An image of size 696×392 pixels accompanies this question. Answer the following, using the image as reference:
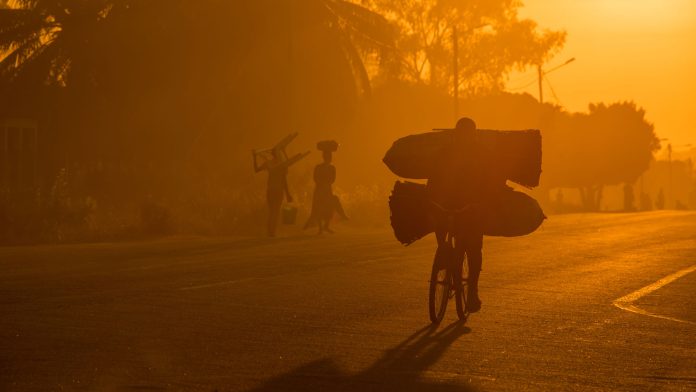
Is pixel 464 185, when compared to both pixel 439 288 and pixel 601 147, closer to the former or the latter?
pixel 439 288

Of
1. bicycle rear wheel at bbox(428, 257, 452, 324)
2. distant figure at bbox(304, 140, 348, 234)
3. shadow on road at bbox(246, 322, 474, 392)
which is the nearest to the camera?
shadow on road at bbox(246, 322, 474, 392)

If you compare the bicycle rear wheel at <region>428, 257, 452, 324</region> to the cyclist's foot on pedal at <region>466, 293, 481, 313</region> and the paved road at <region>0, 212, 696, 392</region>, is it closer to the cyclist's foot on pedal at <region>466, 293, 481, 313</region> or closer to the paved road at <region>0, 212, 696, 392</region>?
the paved road at <region>0, 212, 696, 392</region>

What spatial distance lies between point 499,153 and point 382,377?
3543 millimetres

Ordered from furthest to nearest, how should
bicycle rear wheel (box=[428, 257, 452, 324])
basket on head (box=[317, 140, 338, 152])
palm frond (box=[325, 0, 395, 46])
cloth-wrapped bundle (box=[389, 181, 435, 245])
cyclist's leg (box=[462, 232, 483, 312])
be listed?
palm frond (box=[325, 0, 395, 46])
basket on head (box=[317, 140, 338, 152])
cloth-wrapped bundle (box=[389, 181, 435, 245])
cyclist's leg (box=[462, 232, 483, 312])
bicycle rear wheel (box=[428, 257, 452, 324])

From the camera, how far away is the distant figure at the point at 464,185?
10859mm

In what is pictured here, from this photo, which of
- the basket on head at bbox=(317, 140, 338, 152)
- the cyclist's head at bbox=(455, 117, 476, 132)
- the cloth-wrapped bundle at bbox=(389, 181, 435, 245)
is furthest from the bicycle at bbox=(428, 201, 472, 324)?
the basket on head at bbox=(317, 140, 338, 152)

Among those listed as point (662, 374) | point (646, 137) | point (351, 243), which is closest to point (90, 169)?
point (351, 243)

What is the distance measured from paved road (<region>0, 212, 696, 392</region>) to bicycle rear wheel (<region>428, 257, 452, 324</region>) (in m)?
0.16

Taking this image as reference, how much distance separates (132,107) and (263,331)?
31157mm

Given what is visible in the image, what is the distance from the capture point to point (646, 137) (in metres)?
96.4

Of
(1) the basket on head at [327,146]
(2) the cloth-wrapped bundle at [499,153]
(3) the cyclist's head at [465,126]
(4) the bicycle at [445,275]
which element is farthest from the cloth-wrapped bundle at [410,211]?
(1) the basket on head at [327,146]

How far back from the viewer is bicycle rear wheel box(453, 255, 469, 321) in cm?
1105

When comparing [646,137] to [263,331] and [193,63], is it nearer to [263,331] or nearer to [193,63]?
[193,63]

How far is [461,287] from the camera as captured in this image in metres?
11.2
